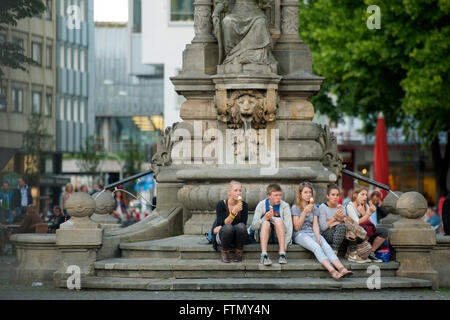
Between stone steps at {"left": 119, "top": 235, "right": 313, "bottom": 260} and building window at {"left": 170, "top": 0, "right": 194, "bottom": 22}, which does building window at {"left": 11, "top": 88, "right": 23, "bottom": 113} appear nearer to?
stone steps at {"left": 119, "top": 235, "right": 313, "bottom": 260}

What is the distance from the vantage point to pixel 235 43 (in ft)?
47.3

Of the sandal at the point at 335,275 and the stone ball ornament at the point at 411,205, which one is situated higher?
the stone ball ornament at the point at 411,205

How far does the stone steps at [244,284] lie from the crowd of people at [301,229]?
0.86 ft

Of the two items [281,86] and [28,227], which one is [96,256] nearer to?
[281,86]

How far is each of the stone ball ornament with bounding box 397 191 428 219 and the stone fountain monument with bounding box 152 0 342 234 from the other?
1.73 m

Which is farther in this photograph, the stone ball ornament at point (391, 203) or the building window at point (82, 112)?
the building window at point (82, 112)

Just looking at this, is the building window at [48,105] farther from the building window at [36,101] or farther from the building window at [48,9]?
the building window at [48,9]

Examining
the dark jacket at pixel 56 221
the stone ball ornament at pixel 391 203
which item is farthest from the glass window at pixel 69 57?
the stone ball ornament at pixel 391 203

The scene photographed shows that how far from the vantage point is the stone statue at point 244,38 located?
14.3 meters

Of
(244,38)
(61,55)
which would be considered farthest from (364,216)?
(61,55)
